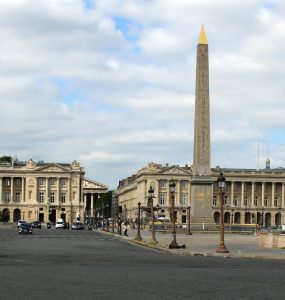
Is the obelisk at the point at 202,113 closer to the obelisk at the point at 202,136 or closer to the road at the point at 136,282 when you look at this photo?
the obelisk at the point at 202,136

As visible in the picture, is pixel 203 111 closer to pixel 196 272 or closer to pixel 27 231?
pixel 27 231

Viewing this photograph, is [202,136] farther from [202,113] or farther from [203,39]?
[203,39]

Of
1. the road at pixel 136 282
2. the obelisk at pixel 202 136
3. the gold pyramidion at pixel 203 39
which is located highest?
the gold pyramidion at pixel 203 39

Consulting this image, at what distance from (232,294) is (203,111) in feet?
168

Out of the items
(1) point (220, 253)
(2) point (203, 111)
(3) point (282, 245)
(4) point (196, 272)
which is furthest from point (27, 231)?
Answer: (4) point (196, 272)

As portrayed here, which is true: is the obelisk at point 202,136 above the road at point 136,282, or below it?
above

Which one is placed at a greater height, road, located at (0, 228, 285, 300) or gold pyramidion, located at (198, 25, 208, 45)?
gold pyramidion, located at (198, 25, 208, 45)

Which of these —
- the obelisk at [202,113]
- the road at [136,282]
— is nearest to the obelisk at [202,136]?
the obelisk at [202,113]

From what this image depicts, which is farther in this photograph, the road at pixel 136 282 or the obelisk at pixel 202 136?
the obelisk at pixel 202 136

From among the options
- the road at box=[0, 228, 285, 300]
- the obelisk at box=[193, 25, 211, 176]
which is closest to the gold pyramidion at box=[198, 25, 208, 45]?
the obelisk at box=[193, 25, 211, 176]

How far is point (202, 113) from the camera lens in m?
68.0

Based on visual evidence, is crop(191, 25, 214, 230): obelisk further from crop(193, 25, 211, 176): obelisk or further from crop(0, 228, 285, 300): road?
crop(0, 228, 285, 300): road

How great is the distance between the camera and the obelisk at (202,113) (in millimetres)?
65875

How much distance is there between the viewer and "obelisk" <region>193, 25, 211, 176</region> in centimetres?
6588
